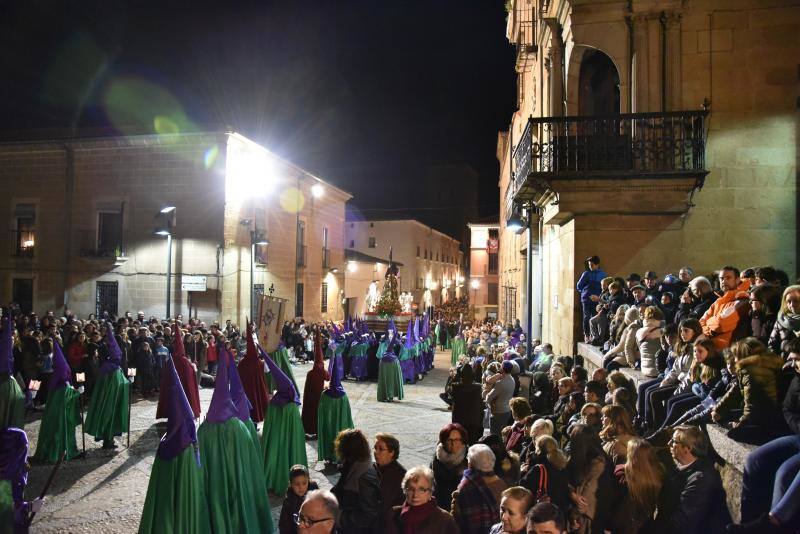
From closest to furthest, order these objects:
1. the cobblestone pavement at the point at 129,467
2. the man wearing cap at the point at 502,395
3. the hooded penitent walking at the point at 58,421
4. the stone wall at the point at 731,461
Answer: the stone wall at the point at 731,461
the cobblestone pavement at the point at 129,467
the man wearing cap at the point at 502,395
the hooded penitent walking at the point at 58,421

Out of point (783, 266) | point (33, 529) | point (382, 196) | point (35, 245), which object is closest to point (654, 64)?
point (783, 266)

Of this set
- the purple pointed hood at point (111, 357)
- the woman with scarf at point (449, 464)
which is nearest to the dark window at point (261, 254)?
the purple pointed hood at point (111, 357)

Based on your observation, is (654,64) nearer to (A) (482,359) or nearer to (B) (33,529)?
(A) (482,359)

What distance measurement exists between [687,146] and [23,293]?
2650 centimetres

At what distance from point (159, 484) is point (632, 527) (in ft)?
12.4

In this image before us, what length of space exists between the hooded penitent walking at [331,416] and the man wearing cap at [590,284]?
482 cm

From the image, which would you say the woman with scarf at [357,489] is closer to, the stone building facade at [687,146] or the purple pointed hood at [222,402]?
the purple pointed hood at [222,402]

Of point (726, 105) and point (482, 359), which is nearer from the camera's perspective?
point (726, 105)

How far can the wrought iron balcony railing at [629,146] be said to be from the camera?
10.1 metres

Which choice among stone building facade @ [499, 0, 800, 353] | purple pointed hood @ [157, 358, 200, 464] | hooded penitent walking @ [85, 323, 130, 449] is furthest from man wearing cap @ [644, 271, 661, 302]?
hooded penitent walking @ [85, 323, 130, 449]

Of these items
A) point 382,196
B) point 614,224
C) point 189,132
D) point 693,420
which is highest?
point 382,196

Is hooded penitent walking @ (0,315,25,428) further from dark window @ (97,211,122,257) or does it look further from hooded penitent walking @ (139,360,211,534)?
dark window @ (97,211,122,257)

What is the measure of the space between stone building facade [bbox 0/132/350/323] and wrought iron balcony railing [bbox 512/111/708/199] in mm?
14016

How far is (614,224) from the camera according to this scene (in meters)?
10.8
